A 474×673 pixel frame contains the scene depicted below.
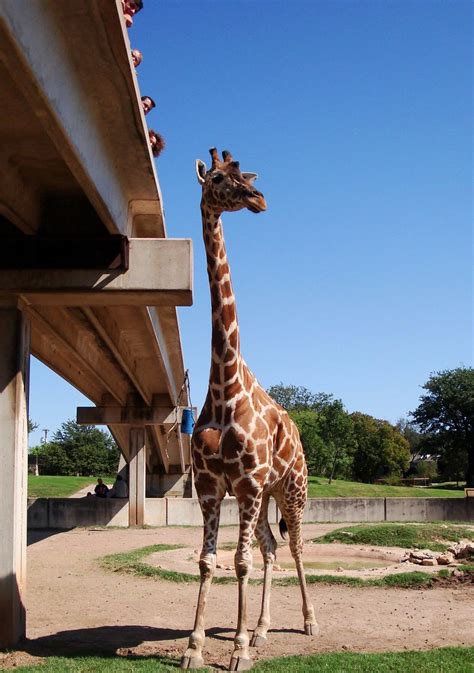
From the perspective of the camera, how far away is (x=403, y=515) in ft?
100

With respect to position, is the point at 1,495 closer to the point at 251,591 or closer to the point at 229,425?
the point at 229,425

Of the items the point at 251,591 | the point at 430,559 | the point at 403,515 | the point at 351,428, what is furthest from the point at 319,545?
the point at 351,428

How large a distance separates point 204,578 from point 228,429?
1.59 meters

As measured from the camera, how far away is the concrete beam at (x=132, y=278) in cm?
1025

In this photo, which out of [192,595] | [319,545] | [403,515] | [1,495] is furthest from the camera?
[403,515]

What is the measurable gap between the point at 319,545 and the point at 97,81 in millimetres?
15810

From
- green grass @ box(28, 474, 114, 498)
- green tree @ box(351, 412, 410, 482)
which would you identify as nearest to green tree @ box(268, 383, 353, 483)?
green tree @ box(351, 412, 410, 482)

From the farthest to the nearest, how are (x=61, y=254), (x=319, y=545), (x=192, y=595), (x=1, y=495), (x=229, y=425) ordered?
1. (x=319, y=545)
2. (x=192, y=595)
3. (x=61, y=254)
4. (x=1, y=495)
5. (x=229, y=425)

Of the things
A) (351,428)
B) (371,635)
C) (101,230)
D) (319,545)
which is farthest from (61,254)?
(351,428)

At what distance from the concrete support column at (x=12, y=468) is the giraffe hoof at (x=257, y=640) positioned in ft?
9.02

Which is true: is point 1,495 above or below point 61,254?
below

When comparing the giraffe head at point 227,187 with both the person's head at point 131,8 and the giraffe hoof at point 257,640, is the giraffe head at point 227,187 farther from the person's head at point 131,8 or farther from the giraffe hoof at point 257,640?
the giraffe hoof at point 257,640

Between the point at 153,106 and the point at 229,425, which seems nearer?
the point at 229,425

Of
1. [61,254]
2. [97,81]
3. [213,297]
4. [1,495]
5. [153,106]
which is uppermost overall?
[153,106]
